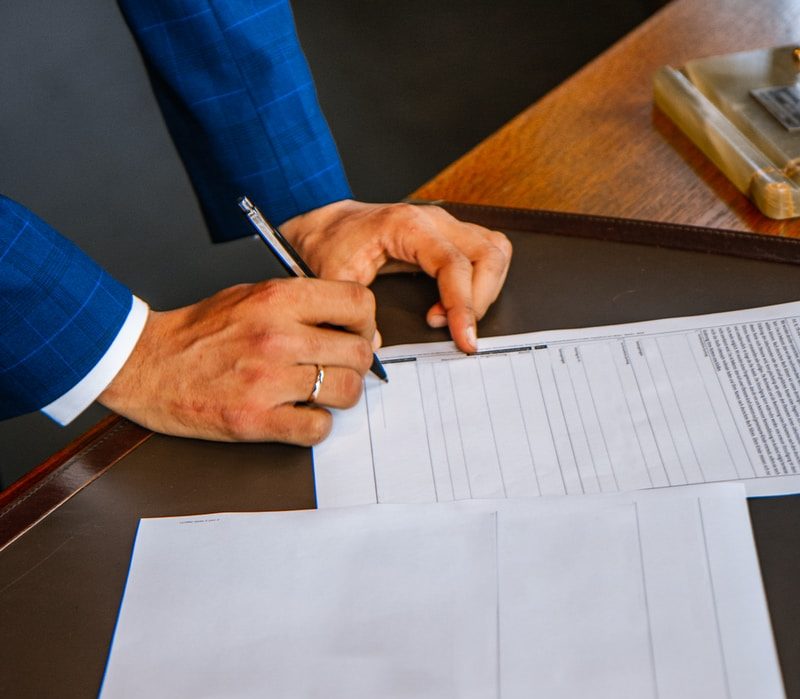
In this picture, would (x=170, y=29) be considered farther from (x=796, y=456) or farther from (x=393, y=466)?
(x=796, y=456)

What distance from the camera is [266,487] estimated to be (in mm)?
796

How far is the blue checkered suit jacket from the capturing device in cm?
89

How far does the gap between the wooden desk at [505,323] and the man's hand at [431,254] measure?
0.02 m

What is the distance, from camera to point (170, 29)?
3.59ft

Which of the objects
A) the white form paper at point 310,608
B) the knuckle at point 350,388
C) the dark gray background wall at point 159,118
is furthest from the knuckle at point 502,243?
the dark gray background wall at point 159,118

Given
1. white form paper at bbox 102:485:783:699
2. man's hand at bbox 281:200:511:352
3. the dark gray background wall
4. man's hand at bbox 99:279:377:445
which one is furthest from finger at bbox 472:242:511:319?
A: the dark gray background wall

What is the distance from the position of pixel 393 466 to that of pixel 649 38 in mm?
826

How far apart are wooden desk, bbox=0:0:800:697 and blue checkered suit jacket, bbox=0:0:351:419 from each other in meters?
0.11

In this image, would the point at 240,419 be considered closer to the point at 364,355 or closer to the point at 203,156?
the point at 364,355

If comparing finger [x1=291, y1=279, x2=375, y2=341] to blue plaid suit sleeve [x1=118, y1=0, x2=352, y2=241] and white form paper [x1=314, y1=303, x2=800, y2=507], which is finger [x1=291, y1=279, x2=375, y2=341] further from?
blue plaid suit sleeve [x1=118, y1=0, x2=352, y2=241]

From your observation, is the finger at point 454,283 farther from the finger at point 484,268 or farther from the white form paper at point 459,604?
the white form paper at point 459,604

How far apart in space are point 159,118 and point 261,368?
2144 millimetres

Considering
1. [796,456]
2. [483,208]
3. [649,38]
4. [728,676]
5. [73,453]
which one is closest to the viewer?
[728,676]

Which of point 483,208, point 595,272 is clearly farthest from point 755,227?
point 483,208
